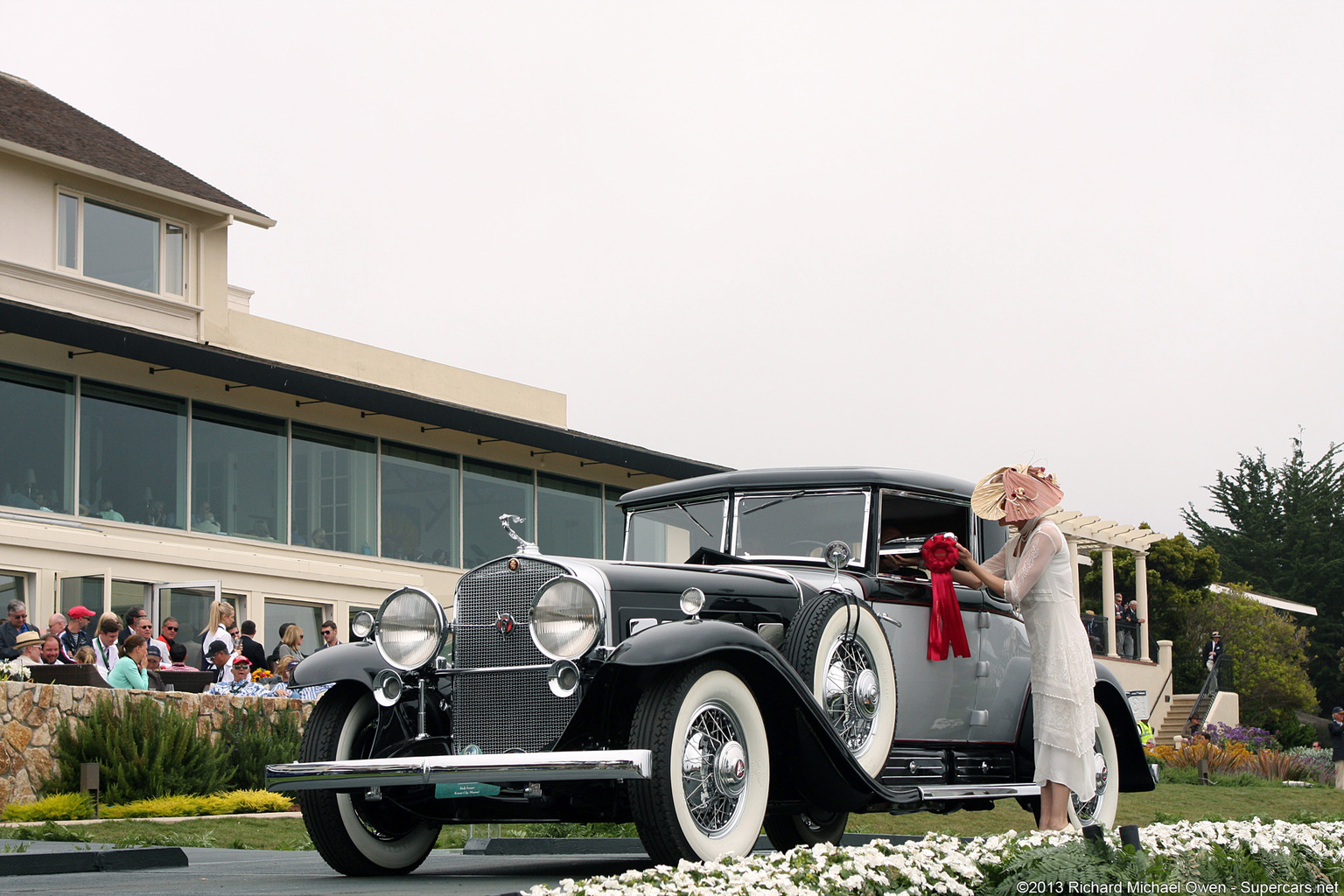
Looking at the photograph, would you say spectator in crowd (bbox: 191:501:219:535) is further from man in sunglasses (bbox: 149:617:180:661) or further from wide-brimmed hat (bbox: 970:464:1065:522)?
wide-brimmed hat (bbox: 970:464:1065:522)

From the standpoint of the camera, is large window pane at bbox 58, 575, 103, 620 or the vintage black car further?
large window pane at bbox 58, 575, 103, 620

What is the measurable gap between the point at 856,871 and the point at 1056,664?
244cm

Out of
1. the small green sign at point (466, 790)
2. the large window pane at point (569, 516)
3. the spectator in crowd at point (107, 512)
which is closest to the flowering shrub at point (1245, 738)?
the large window pane at point (569, 516)

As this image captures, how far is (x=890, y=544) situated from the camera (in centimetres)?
798

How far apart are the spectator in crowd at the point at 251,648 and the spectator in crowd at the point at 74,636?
147cm

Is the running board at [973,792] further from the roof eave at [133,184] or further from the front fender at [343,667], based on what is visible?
the roof eave at [133,184]

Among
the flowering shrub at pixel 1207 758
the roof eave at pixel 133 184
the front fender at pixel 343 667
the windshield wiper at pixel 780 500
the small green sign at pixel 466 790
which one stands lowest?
the flowering shrub at pixel 1207 758

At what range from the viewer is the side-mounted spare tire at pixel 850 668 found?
6.61m

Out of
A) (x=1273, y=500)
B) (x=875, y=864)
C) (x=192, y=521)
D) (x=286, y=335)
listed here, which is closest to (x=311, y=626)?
(x=192, y=521)

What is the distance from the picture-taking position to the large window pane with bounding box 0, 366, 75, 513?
56.6 feet

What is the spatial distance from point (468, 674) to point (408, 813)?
3.19 feet

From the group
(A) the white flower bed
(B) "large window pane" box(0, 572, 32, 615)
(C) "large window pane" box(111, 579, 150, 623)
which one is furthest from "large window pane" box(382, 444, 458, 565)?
(A) the white flower bed

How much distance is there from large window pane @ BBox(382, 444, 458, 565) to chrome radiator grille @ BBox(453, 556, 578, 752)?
16033 millimetres

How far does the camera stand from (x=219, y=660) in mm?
14109
